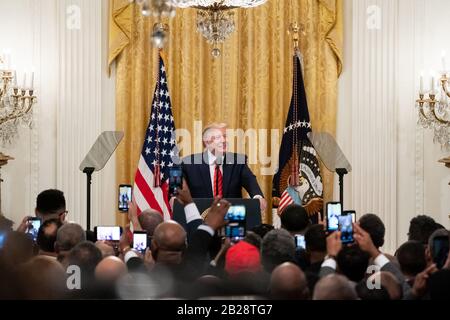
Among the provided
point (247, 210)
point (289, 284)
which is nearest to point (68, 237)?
point (289, 284)

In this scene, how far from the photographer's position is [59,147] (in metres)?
11.4

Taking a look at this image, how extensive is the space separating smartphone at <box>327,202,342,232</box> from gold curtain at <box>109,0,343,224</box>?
12.9 feet

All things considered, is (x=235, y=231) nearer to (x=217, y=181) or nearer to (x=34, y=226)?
(x=34, y=226)

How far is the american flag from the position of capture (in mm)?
10500

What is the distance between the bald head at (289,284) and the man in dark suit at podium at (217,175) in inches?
208

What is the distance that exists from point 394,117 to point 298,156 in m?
1.30

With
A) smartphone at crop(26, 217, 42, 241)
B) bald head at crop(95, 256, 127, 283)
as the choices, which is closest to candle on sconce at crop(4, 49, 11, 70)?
smartphone at crop(26, 217, 42, 241)

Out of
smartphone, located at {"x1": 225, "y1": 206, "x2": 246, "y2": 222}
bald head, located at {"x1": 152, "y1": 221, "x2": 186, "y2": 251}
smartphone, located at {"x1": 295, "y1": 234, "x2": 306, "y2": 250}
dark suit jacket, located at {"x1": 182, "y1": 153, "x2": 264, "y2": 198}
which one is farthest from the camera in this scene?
dark suit jacket, located at {"x1": 182, "y1": 153, "x2": 264, "y2": 198}

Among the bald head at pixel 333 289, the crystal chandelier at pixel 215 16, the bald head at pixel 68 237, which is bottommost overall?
the bald head at pixel 333 289

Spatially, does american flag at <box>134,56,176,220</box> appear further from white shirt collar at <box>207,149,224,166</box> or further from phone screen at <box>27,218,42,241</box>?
phone screen at <box>27,218,42,241</box>

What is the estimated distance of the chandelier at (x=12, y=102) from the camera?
35.4ft

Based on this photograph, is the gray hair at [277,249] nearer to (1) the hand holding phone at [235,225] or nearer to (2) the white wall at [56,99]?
(1) the hand holding phone at [235,225]

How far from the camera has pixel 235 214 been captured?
20.1 feet

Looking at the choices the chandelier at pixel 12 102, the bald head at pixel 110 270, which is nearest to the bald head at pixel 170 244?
the bald head at pixel 110 270
